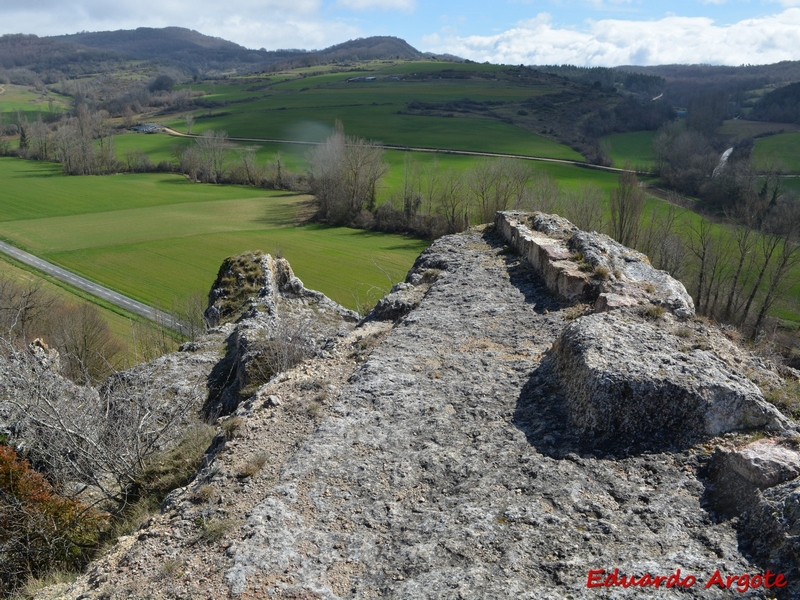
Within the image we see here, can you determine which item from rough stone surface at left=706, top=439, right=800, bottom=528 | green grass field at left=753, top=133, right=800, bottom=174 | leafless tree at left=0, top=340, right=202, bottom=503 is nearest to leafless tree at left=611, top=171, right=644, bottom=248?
green grass field at left=753, top=133, right=800, bottom=174

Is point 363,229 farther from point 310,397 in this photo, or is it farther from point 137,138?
point 137,138

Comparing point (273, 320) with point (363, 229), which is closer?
point (273, 320)

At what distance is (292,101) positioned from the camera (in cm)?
13025

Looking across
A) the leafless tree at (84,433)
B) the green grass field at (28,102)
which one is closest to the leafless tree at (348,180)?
the leafless tree at (84,433)

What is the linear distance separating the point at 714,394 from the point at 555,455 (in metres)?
2.05

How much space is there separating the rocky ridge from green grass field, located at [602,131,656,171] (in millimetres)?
71260

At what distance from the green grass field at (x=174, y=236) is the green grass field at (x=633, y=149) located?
133ft

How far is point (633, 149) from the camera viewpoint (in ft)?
303

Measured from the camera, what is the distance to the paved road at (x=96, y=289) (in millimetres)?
38469

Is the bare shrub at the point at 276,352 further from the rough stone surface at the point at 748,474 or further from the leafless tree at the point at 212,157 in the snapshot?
the leafless tree at the point at 212,157

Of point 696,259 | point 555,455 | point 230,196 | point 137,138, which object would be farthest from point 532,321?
point 137,138

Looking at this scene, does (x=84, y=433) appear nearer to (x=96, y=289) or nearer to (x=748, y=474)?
(x=748, y=474)

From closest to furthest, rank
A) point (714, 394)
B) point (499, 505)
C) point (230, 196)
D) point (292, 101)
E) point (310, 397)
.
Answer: point (499, 505) < point (714, 394) < point (310, 397) < point (230, 196) < point (292, 101)

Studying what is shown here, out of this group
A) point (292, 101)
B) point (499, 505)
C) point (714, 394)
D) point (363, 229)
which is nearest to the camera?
point (499, 505)
